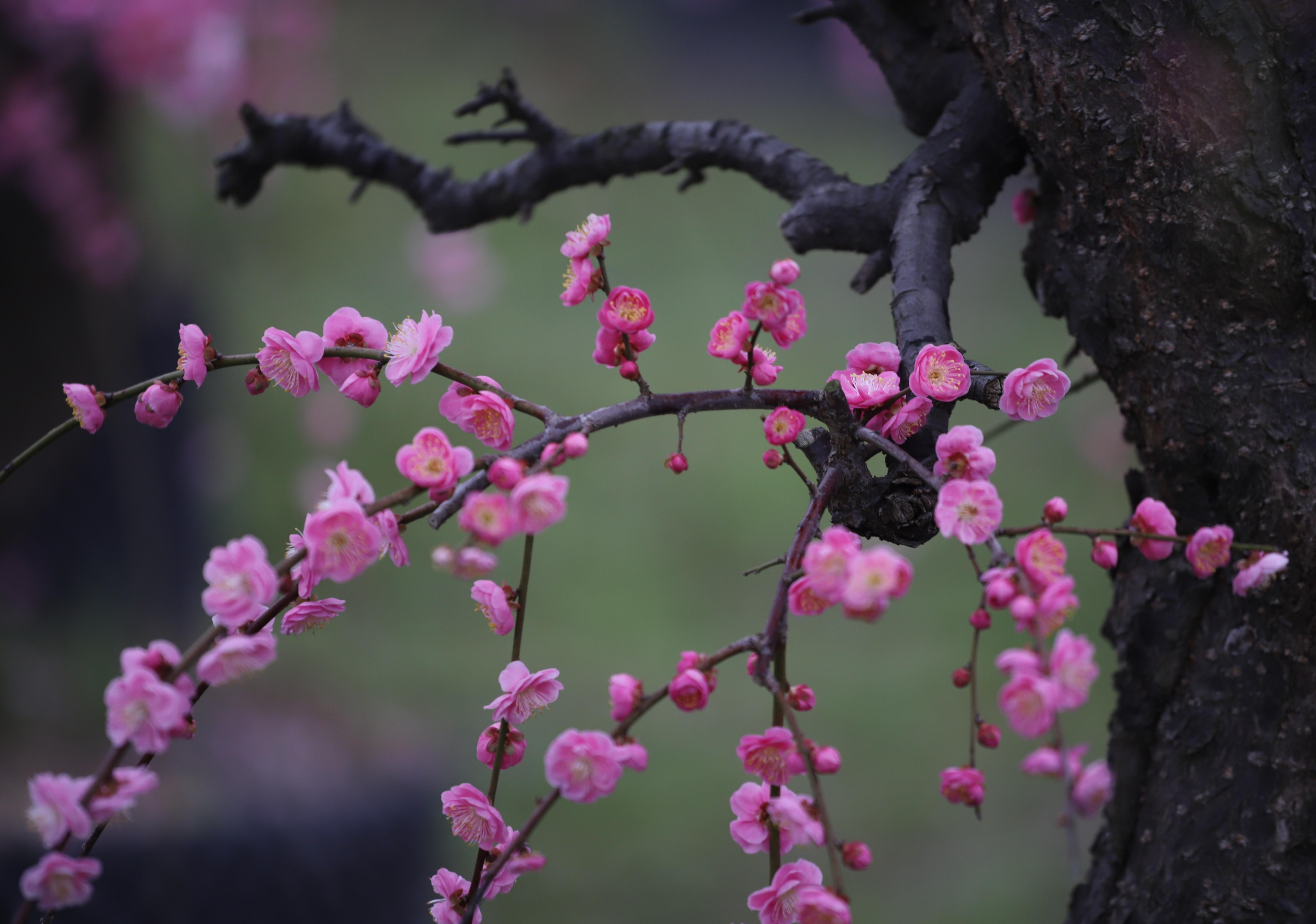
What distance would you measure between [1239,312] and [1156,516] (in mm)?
152

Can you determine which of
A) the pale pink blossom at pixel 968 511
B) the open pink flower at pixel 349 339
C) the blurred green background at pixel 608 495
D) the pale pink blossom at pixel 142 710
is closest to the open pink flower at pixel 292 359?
the open pink flower at pixel 349 339

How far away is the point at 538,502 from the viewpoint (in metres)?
0.25

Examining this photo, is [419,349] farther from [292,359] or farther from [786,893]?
[786,893]

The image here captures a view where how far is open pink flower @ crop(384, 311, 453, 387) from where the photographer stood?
0.29m

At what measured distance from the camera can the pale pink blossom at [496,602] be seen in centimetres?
30

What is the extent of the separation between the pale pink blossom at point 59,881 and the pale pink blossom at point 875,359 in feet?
0.98

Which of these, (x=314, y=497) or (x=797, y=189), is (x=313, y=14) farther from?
(x=797, y=189)

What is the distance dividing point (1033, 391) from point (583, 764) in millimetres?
207

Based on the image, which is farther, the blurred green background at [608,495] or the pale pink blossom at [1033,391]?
the blurred green background at [608,495]

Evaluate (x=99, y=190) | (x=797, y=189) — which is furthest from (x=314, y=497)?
(x=797, y=189)

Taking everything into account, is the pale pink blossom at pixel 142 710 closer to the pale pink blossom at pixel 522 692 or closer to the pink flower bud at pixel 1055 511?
the pale pink blossom at pixel 522 692

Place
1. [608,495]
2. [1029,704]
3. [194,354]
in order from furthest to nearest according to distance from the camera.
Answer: [608,495], [194,354], [1029,704]

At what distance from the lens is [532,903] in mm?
1329

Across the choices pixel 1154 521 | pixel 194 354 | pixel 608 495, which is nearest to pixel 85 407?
pixel 194 354
